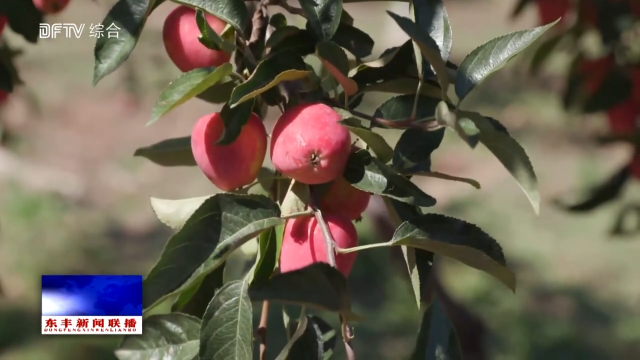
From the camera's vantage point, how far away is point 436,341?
63cm

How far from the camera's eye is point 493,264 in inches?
22.5

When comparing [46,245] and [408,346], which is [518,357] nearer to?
[408,346]

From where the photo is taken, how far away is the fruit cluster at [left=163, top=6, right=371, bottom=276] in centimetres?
58

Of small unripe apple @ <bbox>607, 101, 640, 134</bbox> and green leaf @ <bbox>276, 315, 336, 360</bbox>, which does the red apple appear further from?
green leaf @ <bbox>276, 315, 336, 360</bbox>

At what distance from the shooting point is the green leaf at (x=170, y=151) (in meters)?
0.73

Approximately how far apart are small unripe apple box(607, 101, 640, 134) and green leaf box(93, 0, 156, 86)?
3.33 ft

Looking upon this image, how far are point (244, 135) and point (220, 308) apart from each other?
5.7 inches

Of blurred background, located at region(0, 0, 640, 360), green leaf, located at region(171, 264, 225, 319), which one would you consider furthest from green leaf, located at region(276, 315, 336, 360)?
blurred background, located at region(0, 0, 640, 360)

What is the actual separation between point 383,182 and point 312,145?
6 centimetres

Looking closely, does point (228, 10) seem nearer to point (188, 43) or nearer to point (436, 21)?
point (188, 43)

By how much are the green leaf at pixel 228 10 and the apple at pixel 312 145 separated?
0.27 ft

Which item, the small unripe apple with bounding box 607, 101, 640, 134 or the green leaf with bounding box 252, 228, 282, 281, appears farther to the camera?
the small unripe apple with bounding box 607, 101, 640, 134

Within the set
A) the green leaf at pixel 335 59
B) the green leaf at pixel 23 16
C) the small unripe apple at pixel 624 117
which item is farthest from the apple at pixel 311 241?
the small unripe apple at pixel 624 117
